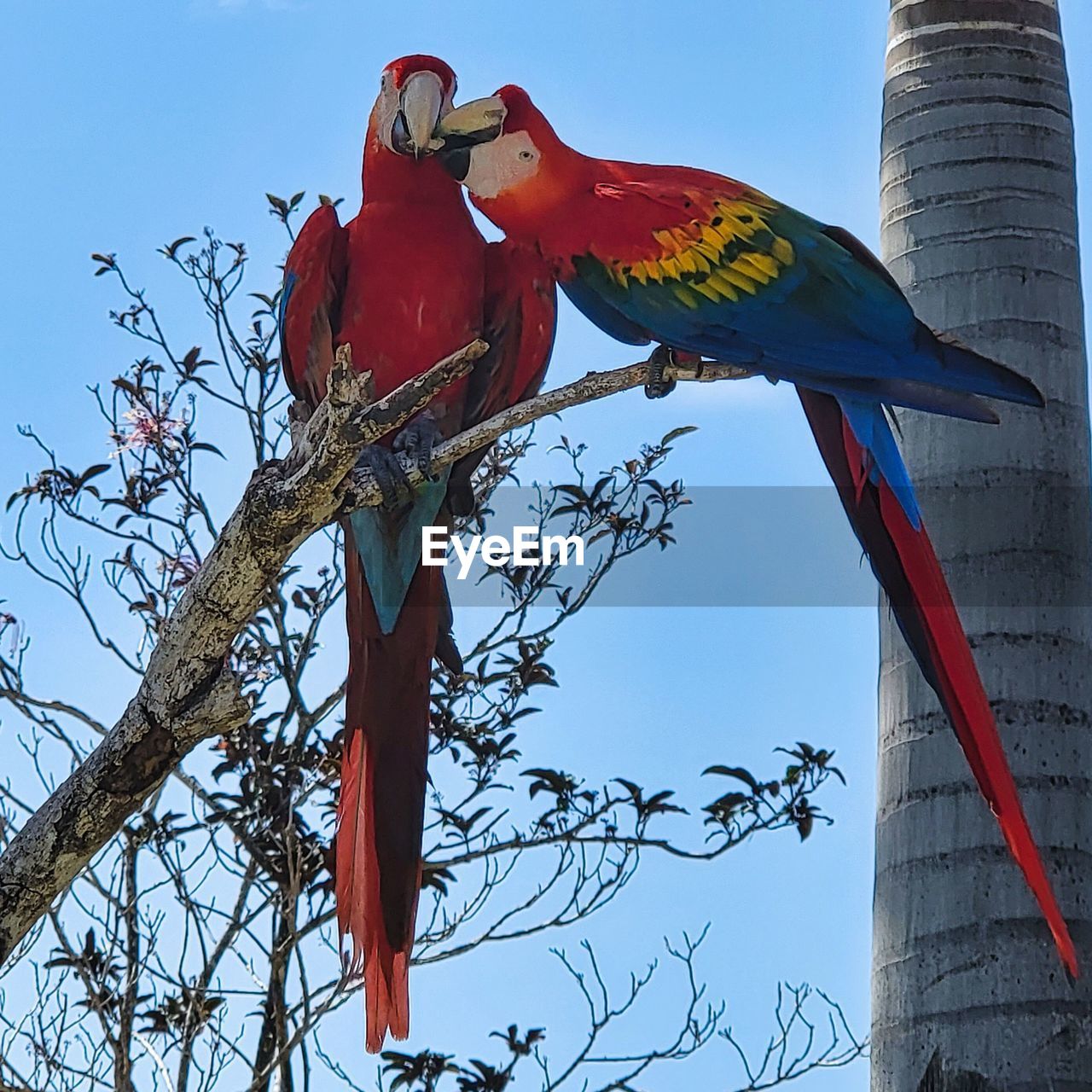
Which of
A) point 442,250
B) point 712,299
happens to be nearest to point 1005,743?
point 712,299

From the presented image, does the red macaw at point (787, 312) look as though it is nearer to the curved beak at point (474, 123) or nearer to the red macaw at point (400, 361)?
the curved beak at point (474, 123)

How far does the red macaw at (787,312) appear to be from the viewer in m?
1.69

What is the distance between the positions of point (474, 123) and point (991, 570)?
2.67 ft

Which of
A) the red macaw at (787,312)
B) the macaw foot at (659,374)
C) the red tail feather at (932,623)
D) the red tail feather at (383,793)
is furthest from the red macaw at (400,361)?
the red tail feather at (932,623)

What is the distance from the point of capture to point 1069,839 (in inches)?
69.7

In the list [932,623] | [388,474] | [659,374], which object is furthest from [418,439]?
[932,623]

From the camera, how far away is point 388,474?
1.86 meters

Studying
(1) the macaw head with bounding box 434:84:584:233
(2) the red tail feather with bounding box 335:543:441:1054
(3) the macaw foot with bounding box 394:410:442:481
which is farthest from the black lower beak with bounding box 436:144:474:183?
(2) the red tail feather with bounding box 335:543:441:1054

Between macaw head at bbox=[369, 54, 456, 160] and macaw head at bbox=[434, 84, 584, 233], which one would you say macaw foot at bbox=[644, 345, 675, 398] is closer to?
macaw head at bbox=[434, 84, 584, 233]

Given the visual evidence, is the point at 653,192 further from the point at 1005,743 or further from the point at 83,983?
the point at 83,983

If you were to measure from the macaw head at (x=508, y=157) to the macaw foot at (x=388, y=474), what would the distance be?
0.31 meters

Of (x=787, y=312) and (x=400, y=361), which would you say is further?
(x=400, y=361)

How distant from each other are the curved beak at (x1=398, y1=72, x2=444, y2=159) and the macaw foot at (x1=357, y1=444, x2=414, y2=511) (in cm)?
38

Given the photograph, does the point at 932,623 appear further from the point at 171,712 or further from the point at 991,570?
the point at 171,712
